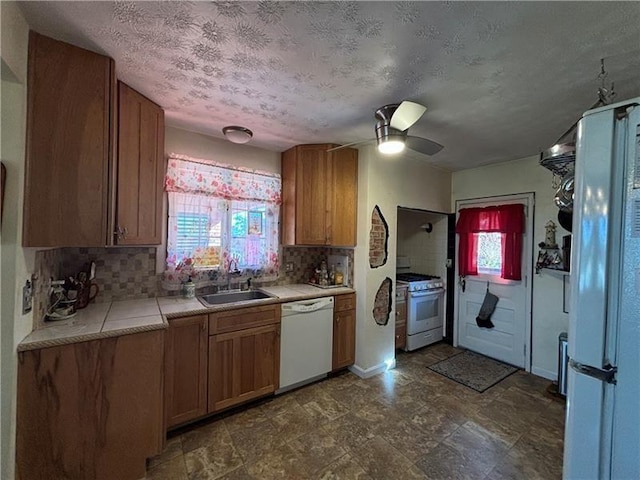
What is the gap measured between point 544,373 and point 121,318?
4054 millimetres

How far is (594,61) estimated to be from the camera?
1.39 m

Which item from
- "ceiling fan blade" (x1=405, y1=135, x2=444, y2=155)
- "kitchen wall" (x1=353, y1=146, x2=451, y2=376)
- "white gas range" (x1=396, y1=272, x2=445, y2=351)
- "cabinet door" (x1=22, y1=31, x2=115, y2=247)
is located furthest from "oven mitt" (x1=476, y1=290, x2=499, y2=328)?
"cabinet door" (x1=22, y1=31, x2=115, y2=247)

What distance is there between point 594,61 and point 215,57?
1995 mm

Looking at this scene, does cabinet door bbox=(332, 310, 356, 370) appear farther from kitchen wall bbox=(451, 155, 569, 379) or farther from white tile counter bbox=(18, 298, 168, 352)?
kitchen wall bbox=(451, 155, 569, 379)

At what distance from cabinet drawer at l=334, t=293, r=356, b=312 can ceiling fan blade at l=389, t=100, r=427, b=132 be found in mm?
1728

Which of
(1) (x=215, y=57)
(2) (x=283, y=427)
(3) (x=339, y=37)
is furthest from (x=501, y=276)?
(1) (x=215, y=57)

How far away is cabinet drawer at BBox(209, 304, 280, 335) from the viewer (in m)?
2.11

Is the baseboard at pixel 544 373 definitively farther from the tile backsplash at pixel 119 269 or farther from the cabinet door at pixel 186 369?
the tile backsplash at pixel 119 269

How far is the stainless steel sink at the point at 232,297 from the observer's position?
2562 millimetres

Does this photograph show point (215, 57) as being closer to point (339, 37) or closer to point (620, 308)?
point (339, 37)

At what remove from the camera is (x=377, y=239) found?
116 inches

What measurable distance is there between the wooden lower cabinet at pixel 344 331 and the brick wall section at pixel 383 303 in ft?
0.84

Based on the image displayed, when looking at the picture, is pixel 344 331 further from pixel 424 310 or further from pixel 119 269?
pixel 119 269

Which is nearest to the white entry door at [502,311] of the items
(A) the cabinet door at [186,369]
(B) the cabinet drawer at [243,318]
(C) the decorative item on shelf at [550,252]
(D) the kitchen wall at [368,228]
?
(C) the decorative item on shelf at [550,252]
